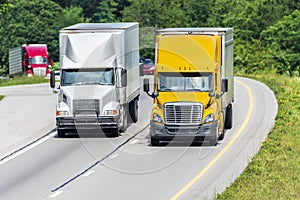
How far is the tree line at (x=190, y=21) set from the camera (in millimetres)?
79938

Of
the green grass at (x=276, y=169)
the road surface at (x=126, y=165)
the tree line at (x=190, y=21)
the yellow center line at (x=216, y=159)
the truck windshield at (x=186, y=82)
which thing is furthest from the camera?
the tree line at (x=190, y=21)

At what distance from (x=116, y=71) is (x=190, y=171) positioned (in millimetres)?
8055

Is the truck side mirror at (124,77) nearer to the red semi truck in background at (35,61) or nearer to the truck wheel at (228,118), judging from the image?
the truck wheel at (228,118)

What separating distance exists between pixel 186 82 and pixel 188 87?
19 centimetres

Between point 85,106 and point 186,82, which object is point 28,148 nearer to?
point 85,106

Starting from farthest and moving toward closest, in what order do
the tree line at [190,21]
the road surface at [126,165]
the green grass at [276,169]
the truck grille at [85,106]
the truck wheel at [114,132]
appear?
the tree line at [190,21]
the truck wheel at [114,132]
the truck grille at [85,106]
the road surface at [126,165]
the green grass at [276,169]

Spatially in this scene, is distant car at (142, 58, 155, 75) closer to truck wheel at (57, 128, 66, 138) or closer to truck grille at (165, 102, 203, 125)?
truck wheel at (57, 128, 66, 138)

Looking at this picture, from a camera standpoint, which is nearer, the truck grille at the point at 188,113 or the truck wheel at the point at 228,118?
the truck grille at the point at 188,113

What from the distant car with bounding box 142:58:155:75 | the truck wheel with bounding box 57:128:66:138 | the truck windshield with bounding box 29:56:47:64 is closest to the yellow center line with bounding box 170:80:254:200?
the truck wheel with bounding box 57:128:66:138

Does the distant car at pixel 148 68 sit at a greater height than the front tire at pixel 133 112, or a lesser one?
lesser

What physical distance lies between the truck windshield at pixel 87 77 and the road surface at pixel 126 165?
2.04 m

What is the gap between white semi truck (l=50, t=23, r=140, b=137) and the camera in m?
29.8

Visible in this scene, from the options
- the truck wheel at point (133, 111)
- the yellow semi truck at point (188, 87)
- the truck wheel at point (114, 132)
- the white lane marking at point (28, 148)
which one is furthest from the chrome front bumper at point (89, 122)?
the truck wheel at point (133, 111)

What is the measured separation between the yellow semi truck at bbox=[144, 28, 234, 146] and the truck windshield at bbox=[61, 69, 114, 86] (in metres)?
2.62
